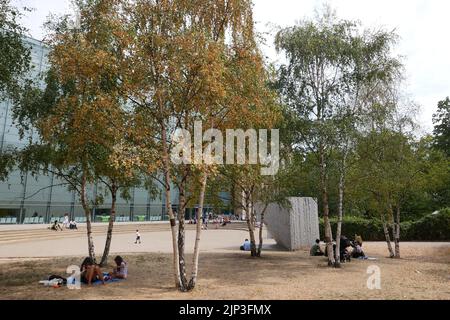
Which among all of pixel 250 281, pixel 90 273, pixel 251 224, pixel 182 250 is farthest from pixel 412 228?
pixel 90 273

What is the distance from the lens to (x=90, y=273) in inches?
467

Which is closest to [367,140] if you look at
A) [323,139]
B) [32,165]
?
[323,139]

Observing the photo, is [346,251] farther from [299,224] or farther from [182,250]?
[182,250]

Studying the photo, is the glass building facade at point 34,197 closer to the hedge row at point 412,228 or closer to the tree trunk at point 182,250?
the hedge row at point 412,228

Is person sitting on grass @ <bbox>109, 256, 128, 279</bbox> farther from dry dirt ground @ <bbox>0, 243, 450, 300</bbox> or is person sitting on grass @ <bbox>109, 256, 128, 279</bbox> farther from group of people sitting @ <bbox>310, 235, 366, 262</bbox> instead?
group of people sitting @ <bbox>310, 235, 366, 262</bbox>

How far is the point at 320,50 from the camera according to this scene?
17031 mm

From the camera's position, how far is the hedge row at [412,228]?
30.2 meters

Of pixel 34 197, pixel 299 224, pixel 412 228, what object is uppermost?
pixel 34 197

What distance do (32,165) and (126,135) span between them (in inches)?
194
